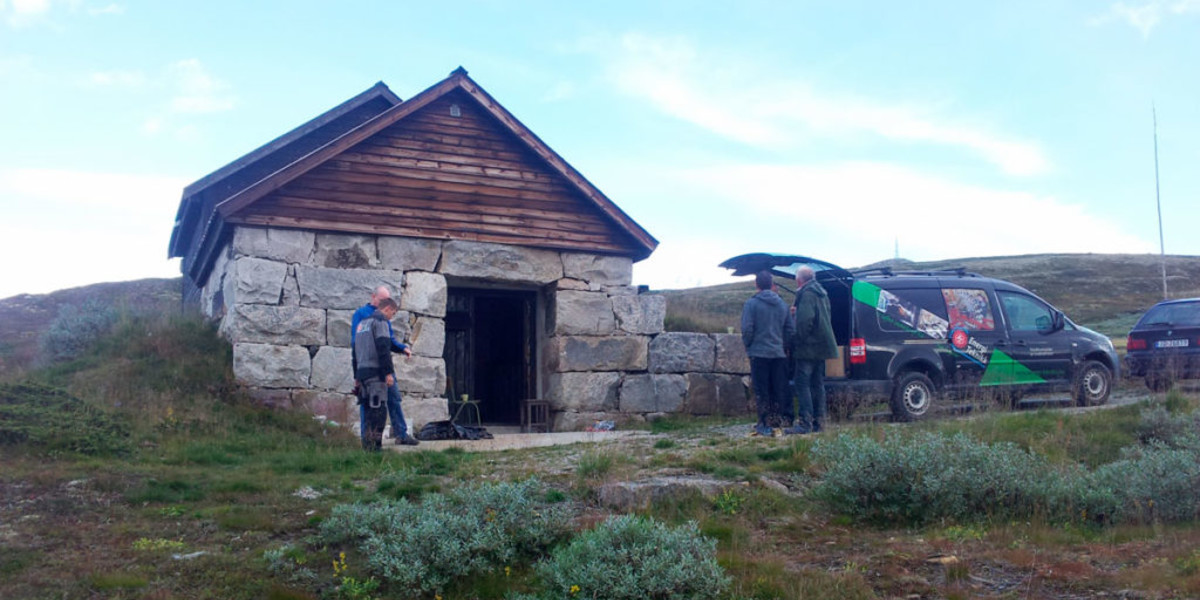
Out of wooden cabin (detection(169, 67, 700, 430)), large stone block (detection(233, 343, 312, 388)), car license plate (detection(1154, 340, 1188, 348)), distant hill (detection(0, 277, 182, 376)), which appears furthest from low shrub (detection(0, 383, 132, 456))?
car license plate (detection(1154, 340, 1188, 348))

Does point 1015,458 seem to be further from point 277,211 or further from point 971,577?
point 277,211

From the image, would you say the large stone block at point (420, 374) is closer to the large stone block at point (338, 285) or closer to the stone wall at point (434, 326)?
the stone wall at point (434, 326)

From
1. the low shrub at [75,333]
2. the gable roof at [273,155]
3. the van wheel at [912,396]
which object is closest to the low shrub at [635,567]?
the van wheel at [912,396]

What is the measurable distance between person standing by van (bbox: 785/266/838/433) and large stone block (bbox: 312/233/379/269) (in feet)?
18.3

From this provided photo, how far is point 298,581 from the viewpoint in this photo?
5.36m

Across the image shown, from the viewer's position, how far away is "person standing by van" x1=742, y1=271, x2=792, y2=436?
10.4 m

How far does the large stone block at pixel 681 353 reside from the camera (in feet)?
45.9

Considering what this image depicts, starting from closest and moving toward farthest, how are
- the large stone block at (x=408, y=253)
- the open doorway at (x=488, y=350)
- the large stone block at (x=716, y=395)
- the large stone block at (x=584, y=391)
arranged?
1. the large stone block at (x=408, y=253)
2. the large stone block at (x=584, y=391)
3. the large stone block at (x=716, y=395)
4. the open doorway at (x=488, y=350)

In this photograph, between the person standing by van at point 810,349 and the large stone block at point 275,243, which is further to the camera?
the large stone block at point 275,243

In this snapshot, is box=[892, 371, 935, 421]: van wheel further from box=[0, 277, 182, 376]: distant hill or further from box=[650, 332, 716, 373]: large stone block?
box=[0, 277, 182, 376]: distant hill

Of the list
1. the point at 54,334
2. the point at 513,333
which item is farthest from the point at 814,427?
the point at 54,334

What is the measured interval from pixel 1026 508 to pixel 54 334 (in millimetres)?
14796

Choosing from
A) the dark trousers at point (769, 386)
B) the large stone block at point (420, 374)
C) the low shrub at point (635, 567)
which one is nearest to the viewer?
the low shrub at point (635, 567)

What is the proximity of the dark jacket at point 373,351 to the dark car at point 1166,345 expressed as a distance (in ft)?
35.6
